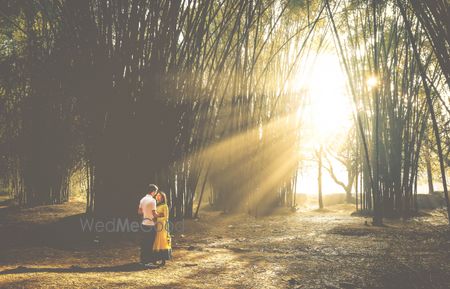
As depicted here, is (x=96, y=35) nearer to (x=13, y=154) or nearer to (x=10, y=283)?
(x=10, y=283)

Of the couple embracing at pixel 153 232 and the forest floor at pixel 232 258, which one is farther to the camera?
the couple embracing at pixel 153 232

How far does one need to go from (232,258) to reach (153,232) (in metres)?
0.65

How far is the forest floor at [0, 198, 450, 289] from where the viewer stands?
6.86 feet

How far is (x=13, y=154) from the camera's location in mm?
6012

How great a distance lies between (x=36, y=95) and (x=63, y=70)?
117 centimetres

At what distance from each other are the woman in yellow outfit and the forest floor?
99 mm

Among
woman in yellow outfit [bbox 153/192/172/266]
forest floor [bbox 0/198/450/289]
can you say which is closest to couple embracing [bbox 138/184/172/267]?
woman in yellow outfit [bbox 153/192/172/266]

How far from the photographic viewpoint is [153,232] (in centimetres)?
280

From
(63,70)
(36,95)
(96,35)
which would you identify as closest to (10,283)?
(96,35)

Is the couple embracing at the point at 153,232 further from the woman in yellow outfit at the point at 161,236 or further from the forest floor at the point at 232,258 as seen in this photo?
the forest floor at the point at 232,258

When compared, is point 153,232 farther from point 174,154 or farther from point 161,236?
point 174,154

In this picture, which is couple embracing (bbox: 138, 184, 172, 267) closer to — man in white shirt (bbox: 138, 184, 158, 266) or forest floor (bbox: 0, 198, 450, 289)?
man in white shirt (bbox: 138, 184, 158, 266)

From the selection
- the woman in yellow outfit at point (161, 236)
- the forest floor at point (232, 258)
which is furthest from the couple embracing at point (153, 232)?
the forest floor at point (232, 258)

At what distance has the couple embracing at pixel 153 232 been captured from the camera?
274cm
